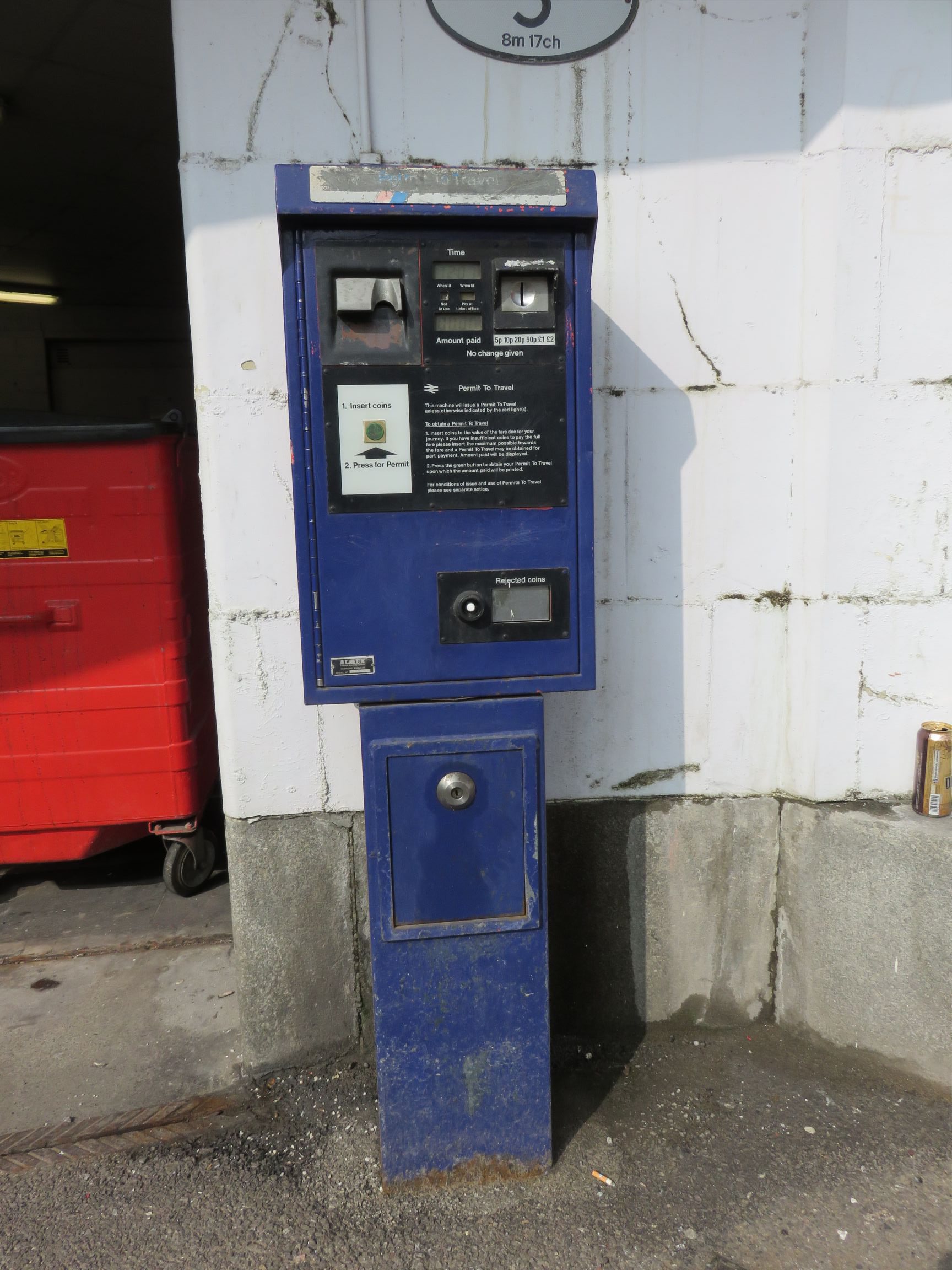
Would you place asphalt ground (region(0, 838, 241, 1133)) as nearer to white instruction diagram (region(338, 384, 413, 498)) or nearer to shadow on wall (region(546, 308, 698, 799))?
shadow on wall (region(546, 308, 698, 799))

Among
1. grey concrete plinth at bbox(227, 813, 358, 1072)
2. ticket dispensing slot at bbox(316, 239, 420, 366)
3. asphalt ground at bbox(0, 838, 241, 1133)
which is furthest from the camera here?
asphalt ground at bbox(0, 838, 241, 1133)

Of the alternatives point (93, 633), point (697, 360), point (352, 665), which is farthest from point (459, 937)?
point (93, 633)

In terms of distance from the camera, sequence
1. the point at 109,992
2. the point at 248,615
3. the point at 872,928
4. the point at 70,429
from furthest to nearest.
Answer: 1. the point at 70,429
2. the point at 109,992
3. the point at 872,928
4. the point at 248,615

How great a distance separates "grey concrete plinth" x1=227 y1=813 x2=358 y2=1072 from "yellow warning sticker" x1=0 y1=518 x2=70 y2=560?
1.55m

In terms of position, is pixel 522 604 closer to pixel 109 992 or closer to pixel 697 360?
pixel 697 360

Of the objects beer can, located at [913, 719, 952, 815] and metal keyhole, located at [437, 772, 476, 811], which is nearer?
metal keyhole, located at [437, 772, 476, 811]

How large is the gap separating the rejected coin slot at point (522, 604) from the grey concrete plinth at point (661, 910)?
2.93 ft

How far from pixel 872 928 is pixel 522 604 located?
155cm

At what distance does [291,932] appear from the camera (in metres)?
2.55

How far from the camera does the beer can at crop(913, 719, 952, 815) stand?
2488mm

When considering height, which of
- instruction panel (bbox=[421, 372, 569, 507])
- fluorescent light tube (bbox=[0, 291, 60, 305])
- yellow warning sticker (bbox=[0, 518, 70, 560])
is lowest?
yellow warning sticker (bbox=[0, 518, 70, 560])

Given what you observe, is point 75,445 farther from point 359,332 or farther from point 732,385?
point 732,385

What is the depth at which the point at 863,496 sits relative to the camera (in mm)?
2465

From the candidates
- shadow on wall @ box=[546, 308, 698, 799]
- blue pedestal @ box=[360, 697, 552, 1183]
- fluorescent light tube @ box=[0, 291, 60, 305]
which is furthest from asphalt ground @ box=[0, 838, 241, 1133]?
fluorescent light tube @ box=[0, 291, 60, 305]
